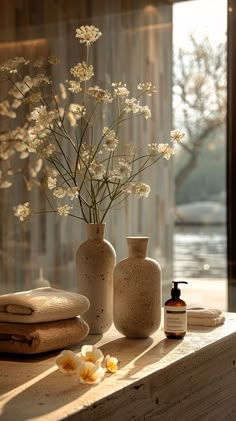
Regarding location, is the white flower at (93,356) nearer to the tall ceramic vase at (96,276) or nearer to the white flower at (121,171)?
the tall ceramic vase at (96,276)

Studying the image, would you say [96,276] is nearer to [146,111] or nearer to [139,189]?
[139,189]

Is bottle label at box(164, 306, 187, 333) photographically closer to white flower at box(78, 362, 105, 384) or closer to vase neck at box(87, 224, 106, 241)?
vase neck at box(87, 224, 106, 241)

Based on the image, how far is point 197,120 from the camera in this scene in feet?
9.94

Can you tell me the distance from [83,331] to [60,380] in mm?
296

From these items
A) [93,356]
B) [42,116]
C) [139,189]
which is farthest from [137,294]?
[42,116]

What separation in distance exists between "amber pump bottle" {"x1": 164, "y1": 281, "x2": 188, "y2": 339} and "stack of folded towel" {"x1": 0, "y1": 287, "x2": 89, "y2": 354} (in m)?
0.24

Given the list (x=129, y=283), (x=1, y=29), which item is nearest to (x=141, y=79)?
(x=1, y=29)

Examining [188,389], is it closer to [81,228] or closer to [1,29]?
[81,228]

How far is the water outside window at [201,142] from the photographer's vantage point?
302cm

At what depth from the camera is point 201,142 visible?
9.92 ft

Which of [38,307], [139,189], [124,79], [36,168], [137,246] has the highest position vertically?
[124,79]

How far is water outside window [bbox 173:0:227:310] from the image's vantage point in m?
3.02

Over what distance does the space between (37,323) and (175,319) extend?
1.22ft

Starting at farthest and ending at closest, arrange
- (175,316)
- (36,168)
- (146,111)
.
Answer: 1. (36,168)
2. (146,111)
3. (175,316)
